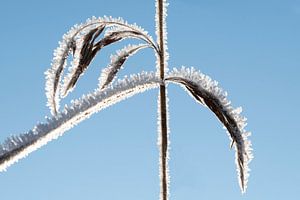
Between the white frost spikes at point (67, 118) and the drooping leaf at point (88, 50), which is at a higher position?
the drooping leaf at point (88, 50)

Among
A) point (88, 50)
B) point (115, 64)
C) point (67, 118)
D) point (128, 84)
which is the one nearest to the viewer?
point (67, 118)

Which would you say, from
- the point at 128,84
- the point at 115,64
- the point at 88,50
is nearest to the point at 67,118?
the point at 128,84

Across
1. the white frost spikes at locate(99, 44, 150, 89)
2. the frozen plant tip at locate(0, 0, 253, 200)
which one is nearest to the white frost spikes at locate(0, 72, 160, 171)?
the frozen plant tip at locate(0, 0, 253, 200)

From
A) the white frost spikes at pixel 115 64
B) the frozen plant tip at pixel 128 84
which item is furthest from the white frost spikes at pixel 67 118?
the white frost spikes at pixel 115 64

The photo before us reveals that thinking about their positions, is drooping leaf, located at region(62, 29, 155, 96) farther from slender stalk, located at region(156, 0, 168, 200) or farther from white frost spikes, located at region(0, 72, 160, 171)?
white frost spikes, located at region(0, 72, 160, 171)

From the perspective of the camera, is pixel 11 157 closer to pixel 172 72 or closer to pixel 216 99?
pixel 216 99

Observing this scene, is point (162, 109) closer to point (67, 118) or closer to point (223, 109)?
point (223, 109)

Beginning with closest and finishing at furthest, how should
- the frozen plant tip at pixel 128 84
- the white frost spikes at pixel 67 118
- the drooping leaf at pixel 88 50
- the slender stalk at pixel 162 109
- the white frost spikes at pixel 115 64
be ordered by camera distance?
1. the white frost spikes at pixel 67 118
2. the frozen plant tip at pixel 128 84
3. the slender stalk at pixel 162 109
4. the drooping leaf at pixel 88 50
5. the white frost spikes at pixel 115 64

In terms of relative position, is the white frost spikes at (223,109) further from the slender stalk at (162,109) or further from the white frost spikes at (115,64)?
the white frost spikes at (115,64)

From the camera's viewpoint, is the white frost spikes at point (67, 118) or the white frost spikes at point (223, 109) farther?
the white frost spikes at point (223, 109)
